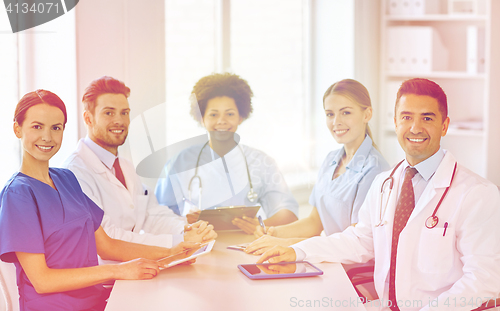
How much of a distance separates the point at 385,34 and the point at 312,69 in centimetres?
54

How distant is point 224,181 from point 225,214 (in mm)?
383

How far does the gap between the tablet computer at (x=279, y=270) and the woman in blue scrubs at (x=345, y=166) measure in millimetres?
427

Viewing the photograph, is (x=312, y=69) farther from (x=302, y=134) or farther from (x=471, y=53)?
(x=471, y=53)

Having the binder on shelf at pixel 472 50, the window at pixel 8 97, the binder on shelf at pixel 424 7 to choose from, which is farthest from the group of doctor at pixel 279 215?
the binder on shelf at pixel 424 7

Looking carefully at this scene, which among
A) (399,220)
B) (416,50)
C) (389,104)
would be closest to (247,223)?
(399,220)

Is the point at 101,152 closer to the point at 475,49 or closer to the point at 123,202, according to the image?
the point at 123,202

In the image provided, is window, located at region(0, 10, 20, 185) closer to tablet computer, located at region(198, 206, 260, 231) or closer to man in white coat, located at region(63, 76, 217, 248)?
man in white coat, located at region(63, 76, 217, 248)

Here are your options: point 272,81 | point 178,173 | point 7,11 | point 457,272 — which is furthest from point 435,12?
point 7,11

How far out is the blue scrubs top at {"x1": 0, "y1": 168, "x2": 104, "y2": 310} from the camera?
130 centimetres

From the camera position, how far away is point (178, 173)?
2232 mm

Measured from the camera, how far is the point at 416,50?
10.8 feet

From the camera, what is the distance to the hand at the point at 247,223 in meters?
A: 1.88

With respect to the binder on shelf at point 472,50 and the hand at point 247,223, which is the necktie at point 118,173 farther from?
the binder on shelf at point 472,50

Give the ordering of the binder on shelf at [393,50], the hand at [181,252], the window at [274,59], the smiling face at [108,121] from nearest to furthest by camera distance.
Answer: the hand at [181,252]
the smiling face at [108,121]
the window at [274,59]
the binder on shelf at [393,50]
